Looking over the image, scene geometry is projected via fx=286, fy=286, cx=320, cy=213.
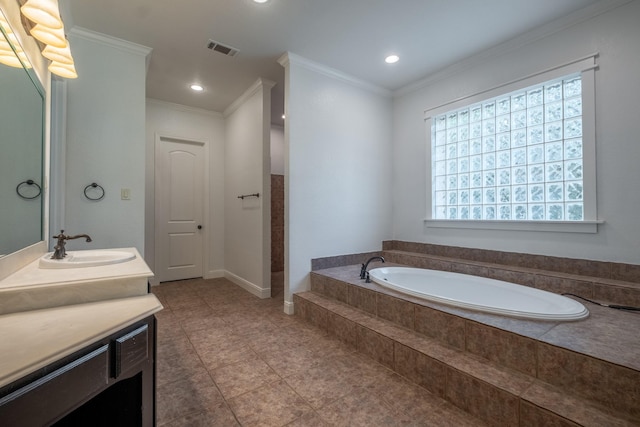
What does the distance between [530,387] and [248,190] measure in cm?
328

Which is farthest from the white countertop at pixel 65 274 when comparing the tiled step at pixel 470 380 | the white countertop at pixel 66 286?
the tiled step at pixel 470 380

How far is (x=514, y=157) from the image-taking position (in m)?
2.73

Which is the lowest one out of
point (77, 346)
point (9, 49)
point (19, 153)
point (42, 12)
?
point (77, 346)

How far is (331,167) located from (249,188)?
120 centimetres

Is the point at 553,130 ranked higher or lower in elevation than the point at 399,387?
higher

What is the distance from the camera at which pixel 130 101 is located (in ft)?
8.34

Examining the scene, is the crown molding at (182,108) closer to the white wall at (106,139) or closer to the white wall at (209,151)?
the white wall at (209,151)

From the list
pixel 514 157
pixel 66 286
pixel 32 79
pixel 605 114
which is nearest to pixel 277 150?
pixel 514 157

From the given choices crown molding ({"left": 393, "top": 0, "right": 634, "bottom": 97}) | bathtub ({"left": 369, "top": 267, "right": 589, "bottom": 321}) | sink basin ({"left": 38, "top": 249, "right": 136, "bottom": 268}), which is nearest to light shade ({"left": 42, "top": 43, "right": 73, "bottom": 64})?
sink basin ({"left": 38, "top": 249, "right": 136, "bottom": 268})

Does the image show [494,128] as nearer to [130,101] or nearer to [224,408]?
[224,408]

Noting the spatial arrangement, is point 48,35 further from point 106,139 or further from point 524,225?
point 524,225

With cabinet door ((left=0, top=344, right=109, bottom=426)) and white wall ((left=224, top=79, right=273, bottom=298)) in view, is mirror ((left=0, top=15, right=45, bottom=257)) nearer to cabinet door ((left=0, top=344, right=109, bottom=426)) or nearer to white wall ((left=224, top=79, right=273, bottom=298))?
cabinet door ((left=0, top=344, right=109, bottom=426))

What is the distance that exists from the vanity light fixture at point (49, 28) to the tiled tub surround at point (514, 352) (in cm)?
239

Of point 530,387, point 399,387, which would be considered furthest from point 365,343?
point 530,387
